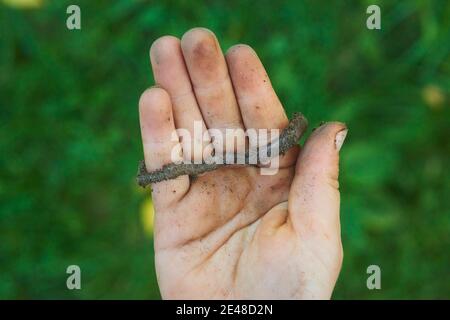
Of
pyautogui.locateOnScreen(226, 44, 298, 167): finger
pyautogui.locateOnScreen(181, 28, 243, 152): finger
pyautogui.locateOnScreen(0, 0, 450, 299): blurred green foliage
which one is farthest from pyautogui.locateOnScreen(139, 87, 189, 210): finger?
pyautogui.locateOnScreen(0, 0, 450, 299): blurred green foliage

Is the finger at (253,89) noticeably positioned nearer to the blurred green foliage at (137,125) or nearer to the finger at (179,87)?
the finger at (179,87)

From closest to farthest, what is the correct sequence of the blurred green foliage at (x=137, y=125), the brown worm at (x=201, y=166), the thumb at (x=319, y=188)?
1. the thumb at (x=319, y=188)
2. the brown worm at (x=201, y=166)
3. the blurred green foliage at (x=137, y=125)

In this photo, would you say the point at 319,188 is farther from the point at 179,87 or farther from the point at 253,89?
the point at 179,87

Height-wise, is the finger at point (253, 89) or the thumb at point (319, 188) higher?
the finger at point (253, 89)

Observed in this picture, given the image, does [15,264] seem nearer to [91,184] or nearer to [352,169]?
[91,184]

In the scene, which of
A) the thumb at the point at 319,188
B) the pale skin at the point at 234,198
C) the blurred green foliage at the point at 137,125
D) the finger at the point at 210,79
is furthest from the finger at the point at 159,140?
the blurred green foliage at the point at 137,125

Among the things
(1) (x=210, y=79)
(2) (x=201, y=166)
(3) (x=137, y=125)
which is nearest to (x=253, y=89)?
(1) (x=210, y=79)
